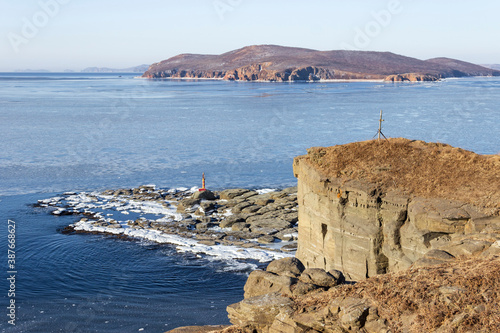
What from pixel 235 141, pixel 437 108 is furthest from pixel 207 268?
pixel 437 108

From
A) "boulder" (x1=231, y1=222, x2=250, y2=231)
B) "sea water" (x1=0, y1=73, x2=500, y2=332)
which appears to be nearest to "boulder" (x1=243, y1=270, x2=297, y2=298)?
"sea water" (x1=0, y1=73, x2=500, y2=332)

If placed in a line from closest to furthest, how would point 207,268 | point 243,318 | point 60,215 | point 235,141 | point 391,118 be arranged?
point 243,318
point 207,268
point 60,215
point 235,141
point 391,118

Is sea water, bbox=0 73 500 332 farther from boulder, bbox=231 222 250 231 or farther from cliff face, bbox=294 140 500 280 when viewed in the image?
cliff face, bbox=294 140 500 280

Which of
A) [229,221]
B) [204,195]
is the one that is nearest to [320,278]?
[229,221]

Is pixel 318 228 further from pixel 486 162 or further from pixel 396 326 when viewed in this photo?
pixel 396 326

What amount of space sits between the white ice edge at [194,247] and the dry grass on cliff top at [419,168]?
6.93 meters

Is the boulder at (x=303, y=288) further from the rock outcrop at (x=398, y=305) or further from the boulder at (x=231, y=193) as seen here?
the boulder at (x=231, y=193)

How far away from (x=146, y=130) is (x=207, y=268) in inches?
2008

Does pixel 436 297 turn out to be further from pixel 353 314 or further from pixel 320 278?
pixel 320 278

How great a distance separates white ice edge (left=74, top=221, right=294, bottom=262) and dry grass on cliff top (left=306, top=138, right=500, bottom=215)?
273 inches

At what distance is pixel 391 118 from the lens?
264ft

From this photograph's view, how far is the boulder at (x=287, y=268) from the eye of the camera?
15.8 metres

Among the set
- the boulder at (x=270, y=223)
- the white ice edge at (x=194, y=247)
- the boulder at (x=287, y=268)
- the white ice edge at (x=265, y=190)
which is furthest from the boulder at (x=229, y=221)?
the boulder at (x=287, y=268)

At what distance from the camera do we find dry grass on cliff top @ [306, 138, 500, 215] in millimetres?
18828
